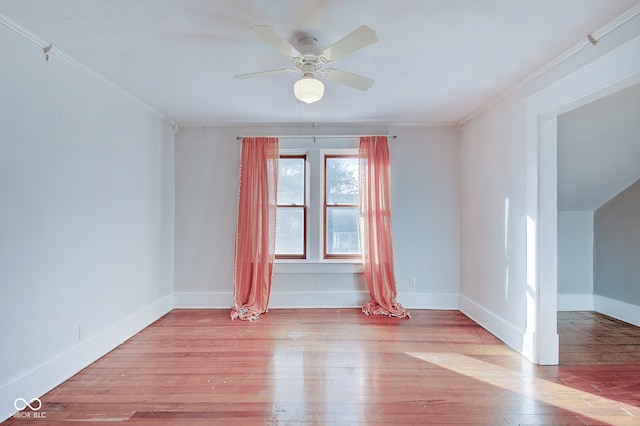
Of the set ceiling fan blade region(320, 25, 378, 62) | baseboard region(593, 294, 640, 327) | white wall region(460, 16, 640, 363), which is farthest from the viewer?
baseboard region(593, 294, 640, 327)

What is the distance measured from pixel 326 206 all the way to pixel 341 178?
45cm

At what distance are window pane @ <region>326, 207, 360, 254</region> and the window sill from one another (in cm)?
19

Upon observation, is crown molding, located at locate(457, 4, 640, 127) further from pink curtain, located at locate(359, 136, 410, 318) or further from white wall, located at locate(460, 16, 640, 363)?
pink curtain, located at locate(359, 136, 410, 318)

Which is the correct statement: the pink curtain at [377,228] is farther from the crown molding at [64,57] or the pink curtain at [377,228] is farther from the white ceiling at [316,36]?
the crown molding at [64,57]

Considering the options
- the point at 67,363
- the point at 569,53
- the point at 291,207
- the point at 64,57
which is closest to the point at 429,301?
the point at 291,207

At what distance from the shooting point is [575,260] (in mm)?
3953

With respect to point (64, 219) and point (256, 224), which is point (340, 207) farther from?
point (64, 219)

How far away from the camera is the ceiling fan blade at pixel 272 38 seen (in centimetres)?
171

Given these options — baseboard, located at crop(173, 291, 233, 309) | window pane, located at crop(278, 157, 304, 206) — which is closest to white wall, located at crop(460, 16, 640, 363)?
window pane, located at crop(278, 157, 304, 206)

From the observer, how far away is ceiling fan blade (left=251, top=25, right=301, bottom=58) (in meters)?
1.71

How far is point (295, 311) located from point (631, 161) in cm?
419

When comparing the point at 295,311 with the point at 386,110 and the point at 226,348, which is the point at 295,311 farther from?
the point at 386,110

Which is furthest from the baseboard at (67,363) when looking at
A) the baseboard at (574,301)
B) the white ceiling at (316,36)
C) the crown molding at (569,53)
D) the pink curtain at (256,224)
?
the baseboard at (574,301)

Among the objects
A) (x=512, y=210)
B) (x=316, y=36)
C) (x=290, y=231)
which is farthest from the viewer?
(x=290, y=231)
